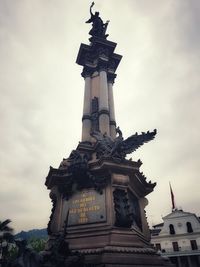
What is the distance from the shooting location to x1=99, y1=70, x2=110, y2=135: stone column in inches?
605

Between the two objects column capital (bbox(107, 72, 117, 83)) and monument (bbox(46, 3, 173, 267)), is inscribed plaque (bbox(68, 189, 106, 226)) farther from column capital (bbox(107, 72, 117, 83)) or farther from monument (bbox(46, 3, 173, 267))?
column capital (bbox(107, 72, 117, 83))

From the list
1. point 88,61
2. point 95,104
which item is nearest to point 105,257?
point 95,104

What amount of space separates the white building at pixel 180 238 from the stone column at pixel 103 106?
32279mm

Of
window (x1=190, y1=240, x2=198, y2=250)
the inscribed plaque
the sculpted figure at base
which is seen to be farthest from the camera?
window (x1=190, y1=240, x2=198, y2=250)

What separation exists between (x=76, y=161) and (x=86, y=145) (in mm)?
2104

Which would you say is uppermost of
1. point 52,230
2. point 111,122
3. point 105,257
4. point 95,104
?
point 95,104

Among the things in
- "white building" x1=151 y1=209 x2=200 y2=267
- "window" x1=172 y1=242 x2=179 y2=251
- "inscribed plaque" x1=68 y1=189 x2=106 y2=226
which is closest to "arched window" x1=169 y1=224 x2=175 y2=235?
"white building" x1=151 y1=209 x2=200 y2=267

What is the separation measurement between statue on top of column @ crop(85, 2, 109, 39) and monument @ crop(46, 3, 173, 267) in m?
10.3

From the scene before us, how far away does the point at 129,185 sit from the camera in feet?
37.3

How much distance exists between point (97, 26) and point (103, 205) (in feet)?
55.8

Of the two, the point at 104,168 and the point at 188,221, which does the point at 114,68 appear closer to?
the point at 104,168

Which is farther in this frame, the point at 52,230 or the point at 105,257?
the point at 52,230

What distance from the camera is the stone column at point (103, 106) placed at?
15368mm

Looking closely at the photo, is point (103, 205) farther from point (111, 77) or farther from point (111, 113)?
point (111, 77)
